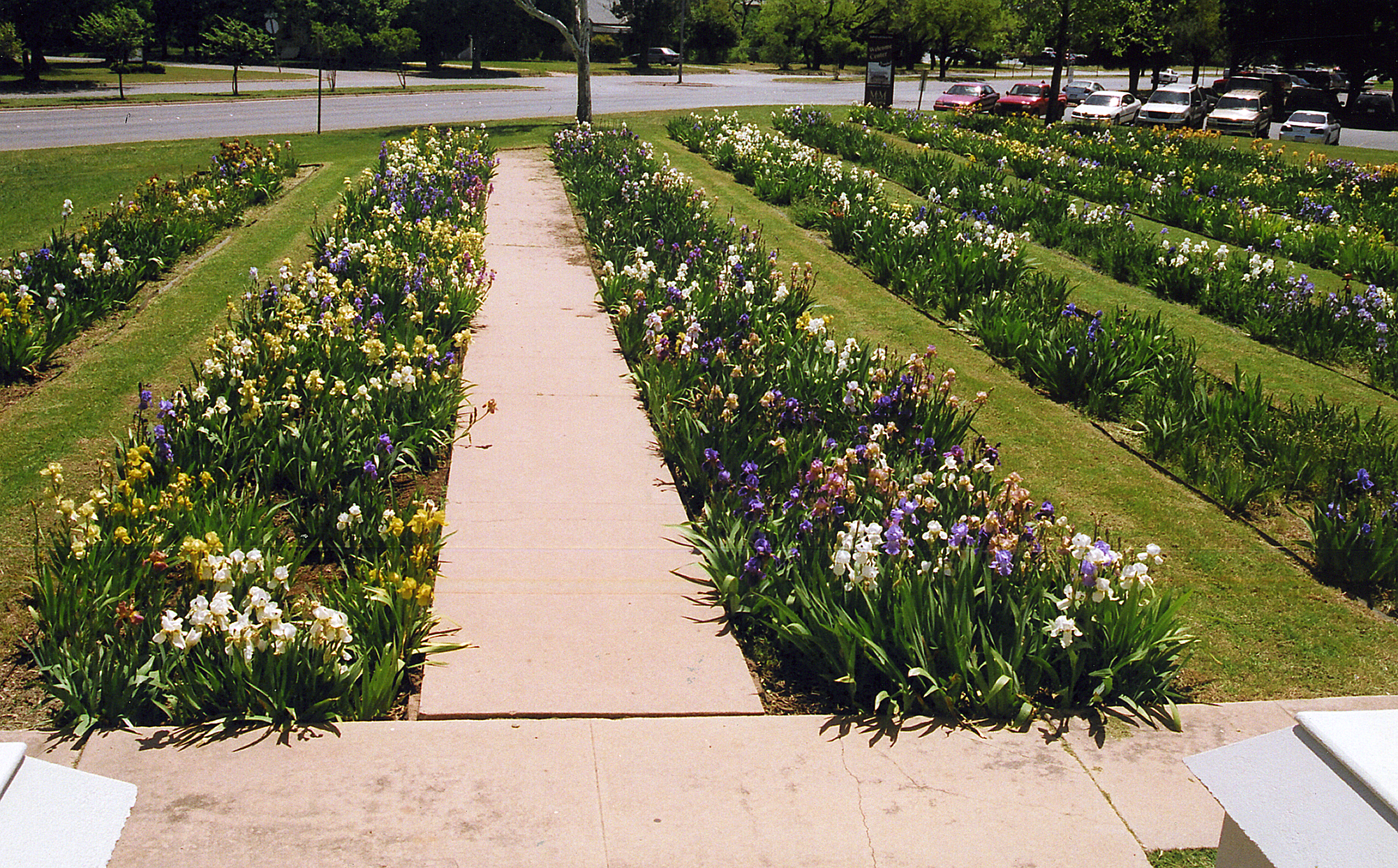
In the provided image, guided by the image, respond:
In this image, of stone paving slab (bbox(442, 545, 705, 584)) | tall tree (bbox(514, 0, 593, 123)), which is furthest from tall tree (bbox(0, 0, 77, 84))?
stone paving slab (bbox(442, 545, 705, 584))

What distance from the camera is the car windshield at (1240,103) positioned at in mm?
33438

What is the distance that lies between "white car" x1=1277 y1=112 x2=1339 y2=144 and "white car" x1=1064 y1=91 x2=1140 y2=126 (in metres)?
4.39

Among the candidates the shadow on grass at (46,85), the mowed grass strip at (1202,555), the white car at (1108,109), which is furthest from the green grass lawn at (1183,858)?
the shadow on grass at (46,85)

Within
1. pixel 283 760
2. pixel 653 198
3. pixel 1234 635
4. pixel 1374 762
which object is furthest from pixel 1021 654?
pixel 653 198

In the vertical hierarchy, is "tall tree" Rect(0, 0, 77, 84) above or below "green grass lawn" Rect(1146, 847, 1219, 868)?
above

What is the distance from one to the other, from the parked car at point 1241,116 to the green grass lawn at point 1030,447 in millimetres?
24251

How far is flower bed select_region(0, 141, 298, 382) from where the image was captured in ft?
24.6

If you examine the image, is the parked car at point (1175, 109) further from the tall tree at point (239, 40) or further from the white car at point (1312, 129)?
the tall tree at point (239, 40)

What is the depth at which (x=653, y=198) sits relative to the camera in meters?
12.2

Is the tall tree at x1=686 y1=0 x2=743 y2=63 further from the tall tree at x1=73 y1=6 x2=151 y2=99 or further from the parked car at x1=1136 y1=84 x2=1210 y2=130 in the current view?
the parked car at x1=1136 y1=84 x2=1210 y2=130

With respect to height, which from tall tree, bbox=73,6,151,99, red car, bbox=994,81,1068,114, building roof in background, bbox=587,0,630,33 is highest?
building roof in background, bbox=587,0,630,33

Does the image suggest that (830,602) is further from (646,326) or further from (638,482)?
(646,326)

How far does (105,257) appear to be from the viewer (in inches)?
376

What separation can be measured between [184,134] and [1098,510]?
22850mm
